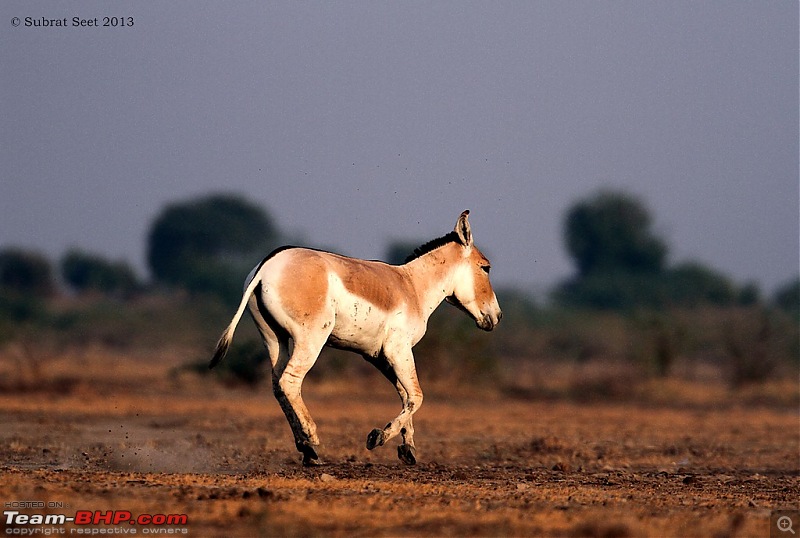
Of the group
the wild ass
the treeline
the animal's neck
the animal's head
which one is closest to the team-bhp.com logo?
the wild ass

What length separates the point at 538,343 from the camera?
48.3 m

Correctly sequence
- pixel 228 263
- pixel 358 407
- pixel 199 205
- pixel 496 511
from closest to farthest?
pixel 496 511, pixel 358 407, pixel 228 263, pixel 199 205

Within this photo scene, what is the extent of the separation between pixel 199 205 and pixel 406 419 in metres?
61.9

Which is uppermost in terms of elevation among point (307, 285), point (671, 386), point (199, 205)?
point (199, 205)

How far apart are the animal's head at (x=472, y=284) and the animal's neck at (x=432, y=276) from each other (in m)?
0.11

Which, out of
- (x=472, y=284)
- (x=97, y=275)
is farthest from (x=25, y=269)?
(x=472, y=284)

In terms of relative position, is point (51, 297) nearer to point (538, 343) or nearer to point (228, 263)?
point (228, 263)

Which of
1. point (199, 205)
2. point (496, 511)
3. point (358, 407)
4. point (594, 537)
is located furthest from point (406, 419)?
point (199, 205)

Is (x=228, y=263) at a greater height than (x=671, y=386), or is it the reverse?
(x=228, y=263)

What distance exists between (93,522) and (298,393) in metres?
3.57

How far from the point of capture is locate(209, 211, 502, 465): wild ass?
9914mm

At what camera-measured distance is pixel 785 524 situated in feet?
24.4
